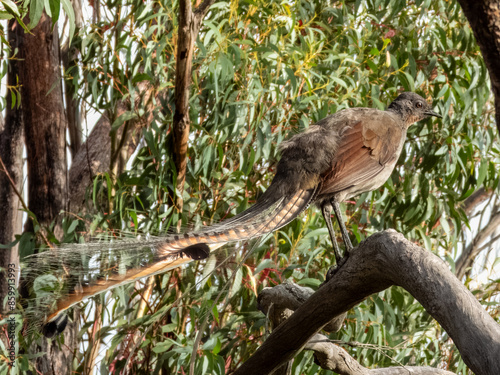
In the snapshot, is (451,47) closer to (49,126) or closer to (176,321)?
(176,321)

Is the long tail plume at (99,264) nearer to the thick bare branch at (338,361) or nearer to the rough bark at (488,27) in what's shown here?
the thick bare branch at (338,361)

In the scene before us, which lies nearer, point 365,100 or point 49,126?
point 365,100

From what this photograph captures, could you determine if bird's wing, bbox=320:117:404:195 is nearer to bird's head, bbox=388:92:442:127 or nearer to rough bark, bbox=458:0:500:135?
bird's head, bbox=388:92:442:127

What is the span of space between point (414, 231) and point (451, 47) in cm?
108

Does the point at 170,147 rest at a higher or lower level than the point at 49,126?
lower

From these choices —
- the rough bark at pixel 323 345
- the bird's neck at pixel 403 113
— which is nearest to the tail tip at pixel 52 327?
the rough bark at pixel 323 345

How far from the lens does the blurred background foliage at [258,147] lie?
314 cm

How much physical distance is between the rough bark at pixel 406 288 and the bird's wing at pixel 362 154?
0.56 m

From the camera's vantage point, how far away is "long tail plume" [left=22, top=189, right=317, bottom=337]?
1.97m

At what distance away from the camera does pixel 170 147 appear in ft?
10.1

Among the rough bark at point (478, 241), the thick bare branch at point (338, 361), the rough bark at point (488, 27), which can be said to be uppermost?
the rough bark at point (488, 27)

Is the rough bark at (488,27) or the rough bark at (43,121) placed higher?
the rough bark at (43,121)

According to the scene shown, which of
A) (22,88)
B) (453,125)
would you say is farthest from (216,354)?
(22,88)

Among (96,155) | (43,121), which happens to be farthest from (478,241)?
(43,121)
